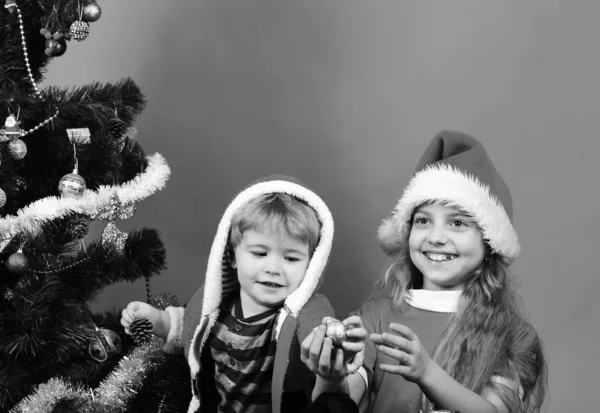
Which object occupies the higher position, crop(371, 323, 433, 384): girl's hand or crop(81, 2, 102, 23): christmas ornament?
crop(81, 2, 102, 23): christmas ornament

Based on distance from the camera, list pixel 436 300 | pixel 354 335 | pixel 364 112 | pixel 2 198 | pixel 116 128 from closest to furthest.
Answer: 1. pixel 354 335
2. pixel 2 198
3. pixel 436 300
4. pixel 116 128
5. pixel 364 112

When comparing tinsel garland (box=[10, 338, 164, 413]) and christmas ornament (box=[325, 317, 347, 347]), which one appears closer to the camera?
christmas ornament (box=[325, 317, 347, 347])

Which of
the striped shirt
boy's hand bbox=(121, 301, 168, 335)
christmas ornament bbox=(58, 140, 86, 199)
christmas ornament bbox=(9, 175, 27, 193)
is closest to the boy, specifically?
the striped shirt

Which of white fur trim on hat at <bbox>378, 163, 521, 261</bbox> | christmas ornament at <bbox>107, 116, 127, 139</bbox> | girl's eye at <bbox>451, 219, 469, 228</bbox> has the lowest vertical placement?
christmas ornament at <bbox>107, 116, 127, 139</bbox>

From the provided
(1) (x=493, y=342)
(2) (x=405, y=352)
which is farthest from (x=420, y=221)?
(2) (x=405, y=352)

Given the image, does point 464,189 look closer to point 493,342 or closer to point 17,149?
point 493,342

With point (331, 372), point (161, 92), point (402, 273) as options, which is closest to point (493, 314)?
point (402, 273)

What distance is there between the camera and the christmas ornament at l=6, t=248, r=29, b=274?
171 cm

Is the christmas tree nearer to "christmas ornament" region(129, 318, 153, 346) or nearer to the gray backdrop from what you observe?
"christmas ornament" region(129, 318, 153, 346)

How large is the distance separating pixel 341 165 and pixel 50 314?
100cm

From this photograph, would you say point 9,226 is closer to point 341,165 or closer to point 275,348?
point 275,348

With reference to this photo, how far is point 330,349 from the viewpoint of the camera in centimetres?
145

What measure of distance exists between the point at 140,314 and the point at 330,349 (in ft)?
1.83

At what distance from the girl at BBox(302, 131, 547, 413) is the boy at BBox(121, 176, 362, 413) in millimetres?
164
